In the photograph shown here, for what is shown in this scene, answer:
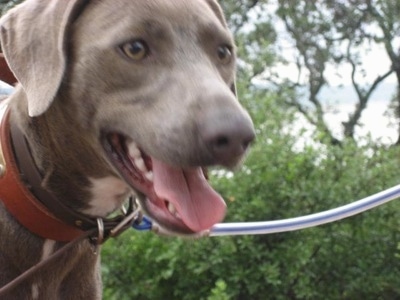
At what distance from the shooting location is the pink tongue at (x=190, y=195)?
2400 mm

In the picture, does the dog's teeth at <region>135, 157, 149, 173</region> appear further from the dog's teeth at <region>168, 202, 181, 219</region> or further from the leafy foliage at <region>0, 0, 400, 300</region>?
the leafy foliage at <region>0, 0, 400, 300</region>

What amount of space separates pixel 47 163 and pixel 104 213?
0.87 feet

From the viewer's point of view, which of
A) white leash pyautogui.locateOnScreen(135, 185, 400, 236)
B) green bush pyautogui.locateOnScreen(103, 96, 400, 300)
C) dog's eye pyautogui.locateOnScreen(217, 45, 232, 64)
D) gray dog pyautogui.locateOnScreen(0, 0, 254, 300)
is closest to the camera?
gray dog pyautogui.locateOnScreen(0, 0, 254, 300)

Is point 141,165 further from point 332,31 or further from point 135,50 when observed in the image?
point 332,31

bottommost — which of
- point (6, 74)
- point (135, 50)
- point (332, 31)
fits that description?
point (332, 31)

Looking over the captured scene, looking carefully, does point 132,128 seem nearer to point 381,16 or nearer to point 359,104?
point 381,16

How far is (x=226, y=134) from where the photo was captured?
220 centimetres

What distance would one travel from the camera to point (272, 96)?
579 centimetres

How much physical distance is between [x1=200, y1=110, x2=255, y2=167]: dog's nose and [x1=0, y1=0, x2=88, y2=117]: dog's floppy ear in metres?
0.48

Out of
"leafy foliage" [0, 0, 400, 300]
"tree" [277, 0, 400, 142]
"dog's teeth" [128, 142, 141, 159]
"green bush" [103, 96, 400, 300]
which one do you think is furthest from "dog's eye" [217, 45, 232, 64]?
"tree" [277, 0, 400, 142]

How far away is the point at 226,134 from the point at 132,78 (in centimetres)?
38

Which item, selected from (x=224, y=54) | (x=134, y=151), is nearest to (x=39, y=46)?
(x=134, y=151)

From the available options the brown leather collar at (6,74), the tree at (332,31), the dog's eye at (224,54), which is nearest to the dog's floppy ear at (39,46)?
the dog's eye at (224,54)

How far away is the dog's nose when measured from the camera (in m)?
2.20
